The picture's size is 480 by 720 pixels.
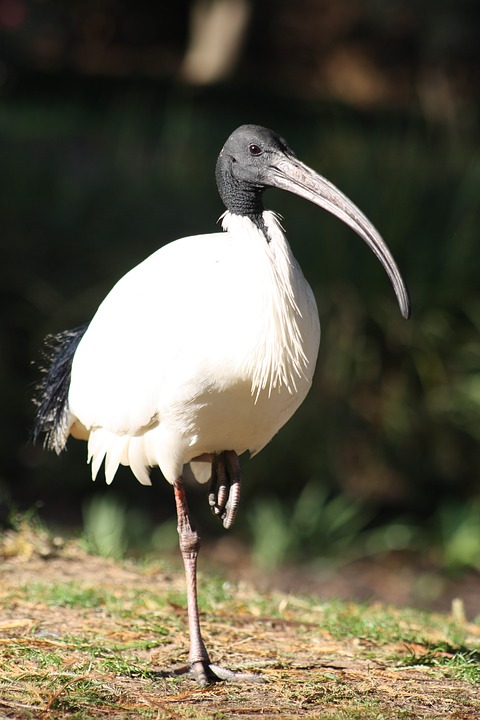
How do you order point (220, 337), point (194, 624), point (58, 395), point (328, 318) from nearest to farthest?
point (220, 337) → point (194, 624) → point (58, 395) → point (328, 318)

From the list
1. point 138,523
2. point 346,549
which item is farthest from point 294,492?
point 138,523

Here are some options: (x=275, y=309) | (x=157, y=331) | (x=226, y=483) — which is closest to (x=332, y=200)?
(x=275, y=309)

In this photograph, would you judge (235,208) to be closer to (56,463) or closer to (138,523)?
(138,523)

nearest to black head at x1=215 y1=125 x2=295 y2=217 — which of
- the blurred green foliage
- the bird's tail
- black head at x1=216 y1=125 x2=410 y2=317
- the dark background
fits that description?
black head at x1=216 y1=125 x2=410 y2=317

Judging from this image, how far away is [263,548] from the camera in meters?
8.20

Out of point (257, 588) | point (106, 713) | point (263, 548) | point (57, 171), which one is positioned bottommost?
point (106, 713)

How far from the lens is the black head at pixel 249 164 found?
3.72m

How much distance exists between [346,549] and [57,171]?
4.07 meters

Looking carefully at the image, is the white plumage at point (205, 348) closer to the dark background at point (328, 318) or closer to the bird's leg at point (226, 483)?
the bird's leg at point (226, 483)

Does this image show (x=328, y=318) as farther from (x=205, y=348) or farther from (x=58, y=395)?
(x=205, y=348)

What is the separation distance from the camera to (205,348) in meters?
3.56

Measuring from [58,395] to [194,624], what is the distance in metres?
1.26

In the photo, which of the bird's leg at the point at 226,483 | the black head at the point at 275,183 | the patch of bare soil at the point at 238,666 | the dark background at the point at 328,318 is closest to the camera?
the patch of bare soil at the point at 238,666

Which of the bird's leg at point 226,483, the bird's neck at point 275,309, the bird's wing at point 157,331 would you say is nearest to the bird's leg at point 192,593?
the bird's leg at point 226,483
